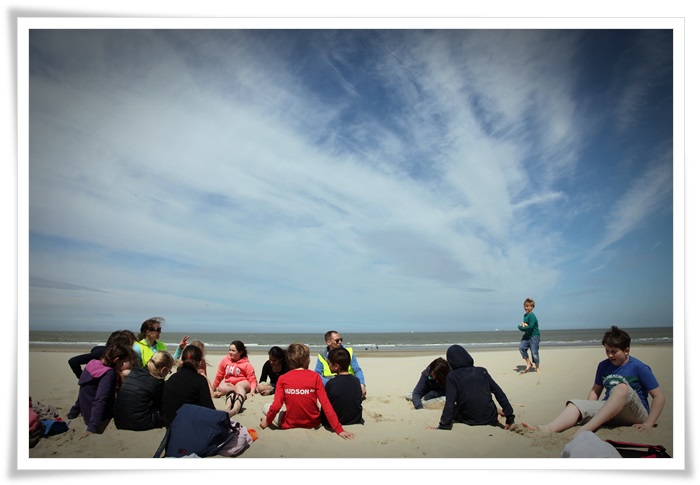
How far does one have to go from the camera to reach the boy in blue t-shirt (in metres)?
4.31

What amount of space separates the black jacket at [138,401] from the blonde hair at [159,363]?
0.16 ft

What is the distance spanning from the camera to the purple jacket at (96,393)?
15.2 feet

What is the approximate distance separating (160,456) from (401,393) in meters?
4.02

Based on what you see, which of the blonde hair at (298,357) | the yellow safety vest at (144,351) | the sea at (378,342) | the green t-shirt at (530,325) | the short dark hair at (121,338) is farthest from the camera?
the sea at (378,342)

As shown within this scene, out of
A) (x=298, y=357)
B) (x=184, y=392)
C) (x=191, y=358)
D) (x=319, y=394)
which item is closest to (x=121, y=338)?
(x=191, y=358)

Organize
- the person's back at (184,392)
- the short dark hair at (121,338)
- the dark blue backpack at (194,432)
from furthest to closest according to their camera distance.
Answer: the short dark hair at (121,338), the person's back at (184,392), the dark blue backpack at (194,432)

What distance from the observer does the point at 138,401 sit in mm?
4598

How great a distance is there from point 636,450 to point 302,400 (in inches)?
122

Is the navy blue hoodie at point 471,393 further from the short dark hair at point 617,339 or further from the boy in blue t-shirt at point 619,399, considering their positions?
the short dark hair at point 617,339

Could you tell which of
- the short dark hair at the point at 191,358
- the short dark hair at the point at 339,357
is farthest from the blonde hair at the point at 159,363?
the short dark hair at the point at 339,357

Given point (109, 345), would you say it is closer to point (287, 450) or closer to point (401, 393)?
point (287, 450)

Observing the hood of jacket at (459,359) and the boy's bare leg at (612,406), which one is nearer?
the boy's bare leg at (612,406)
